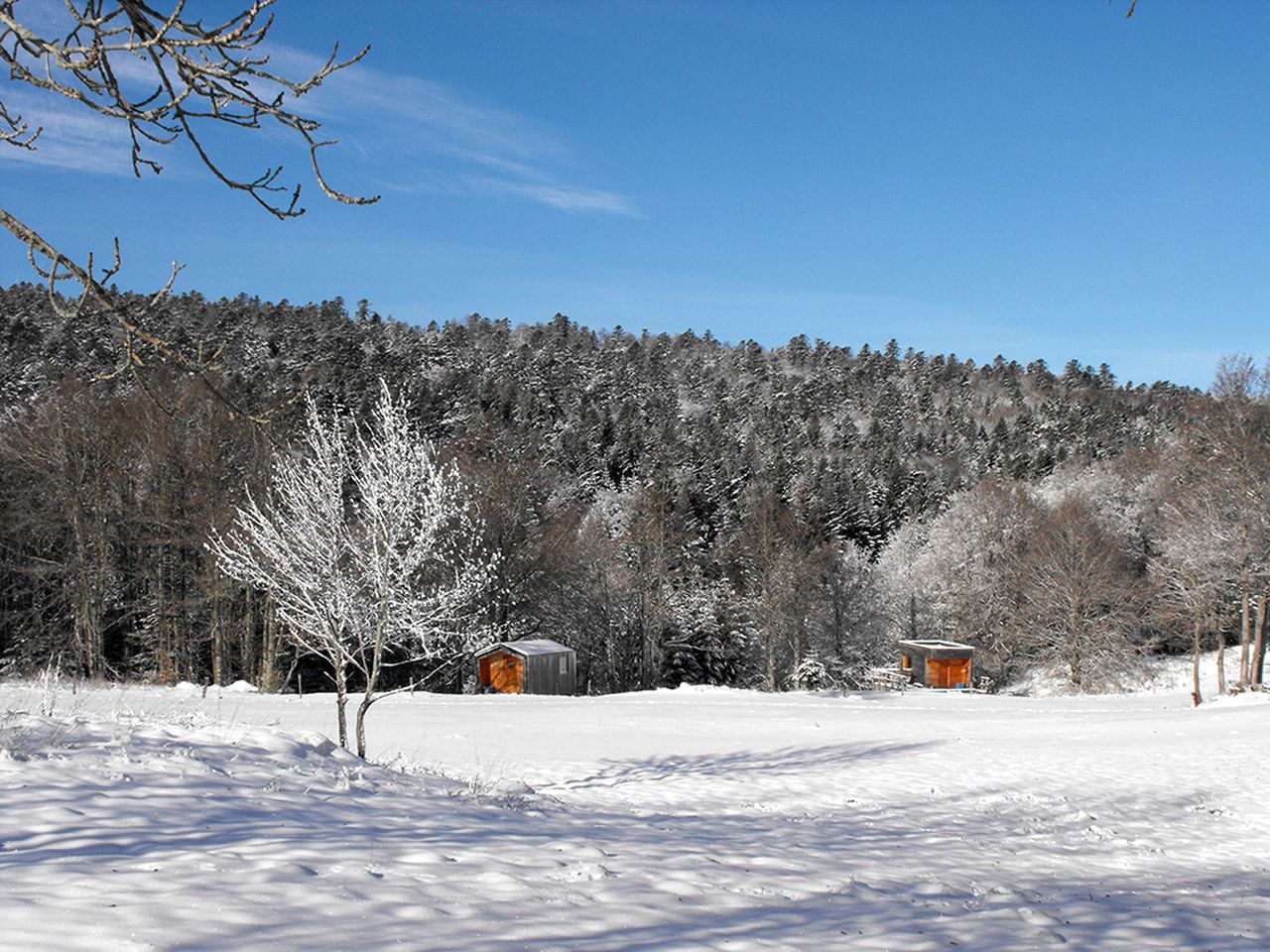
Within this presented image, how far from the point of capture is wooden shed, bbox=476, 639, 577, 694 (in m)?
27.6

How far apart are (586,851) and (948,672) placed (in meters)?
34.5

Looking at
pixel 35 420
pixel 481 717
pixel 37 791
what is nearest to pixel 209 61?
pixel 37 791

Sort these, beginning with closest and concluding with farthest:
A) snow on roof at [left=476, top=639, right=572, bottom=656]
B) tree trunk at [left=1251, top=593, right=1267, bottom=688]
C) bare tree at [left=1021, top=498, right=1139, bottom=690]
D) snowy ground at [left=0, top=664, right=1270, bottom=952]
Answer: snowy ground at [left=0, top=664, right=1270, bottom=952] → tree trunk at [left=1251, top=593, right=1267, bottom=688] → snow on roof at [left=476, top=639, right=572, bottom=656] → bare tree at [left=1021, top=498, right=1139, bottom=690]

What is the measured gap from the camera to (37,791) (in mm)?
4516

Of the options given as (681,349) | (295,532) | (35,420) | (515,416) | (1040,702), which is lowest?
(1040,702)

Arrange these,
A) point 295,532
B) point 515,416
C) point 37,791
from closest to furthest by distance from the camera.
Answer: point 37,791 < point 295,532 < point 515,416

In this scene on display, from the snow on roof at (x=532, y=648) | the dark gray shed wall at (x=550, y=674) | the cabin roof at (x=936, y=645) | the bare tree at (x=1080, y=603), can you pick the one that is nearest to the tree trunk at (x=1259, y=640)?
the bare tree at (x=1080, y=603)

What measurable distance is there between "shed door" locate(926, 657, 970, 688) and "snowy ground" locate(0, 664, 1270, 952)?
2290 cm

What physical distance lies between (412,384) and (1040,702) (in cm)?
5298

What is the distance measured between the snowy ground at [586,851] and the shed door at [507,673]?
1424 cm

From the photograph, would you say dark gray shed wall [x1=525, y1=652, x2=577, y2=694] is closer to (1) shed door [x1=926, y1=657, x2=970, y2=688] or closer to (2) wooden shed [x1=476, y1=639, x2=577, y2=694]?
(2) wooden shed [x1=476, y1=639, x2=577, y2=694]

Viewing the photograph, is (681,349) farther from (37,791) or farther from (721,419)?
(37,791)

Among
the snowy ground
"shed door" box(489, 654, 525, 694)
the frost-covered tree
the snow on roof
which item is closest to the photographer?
the snowy ground

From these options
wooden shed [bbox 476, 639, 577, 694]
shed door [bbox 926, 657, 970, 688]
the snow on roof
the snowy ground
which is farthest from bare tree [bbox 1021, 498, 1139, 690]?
the snowy ground
